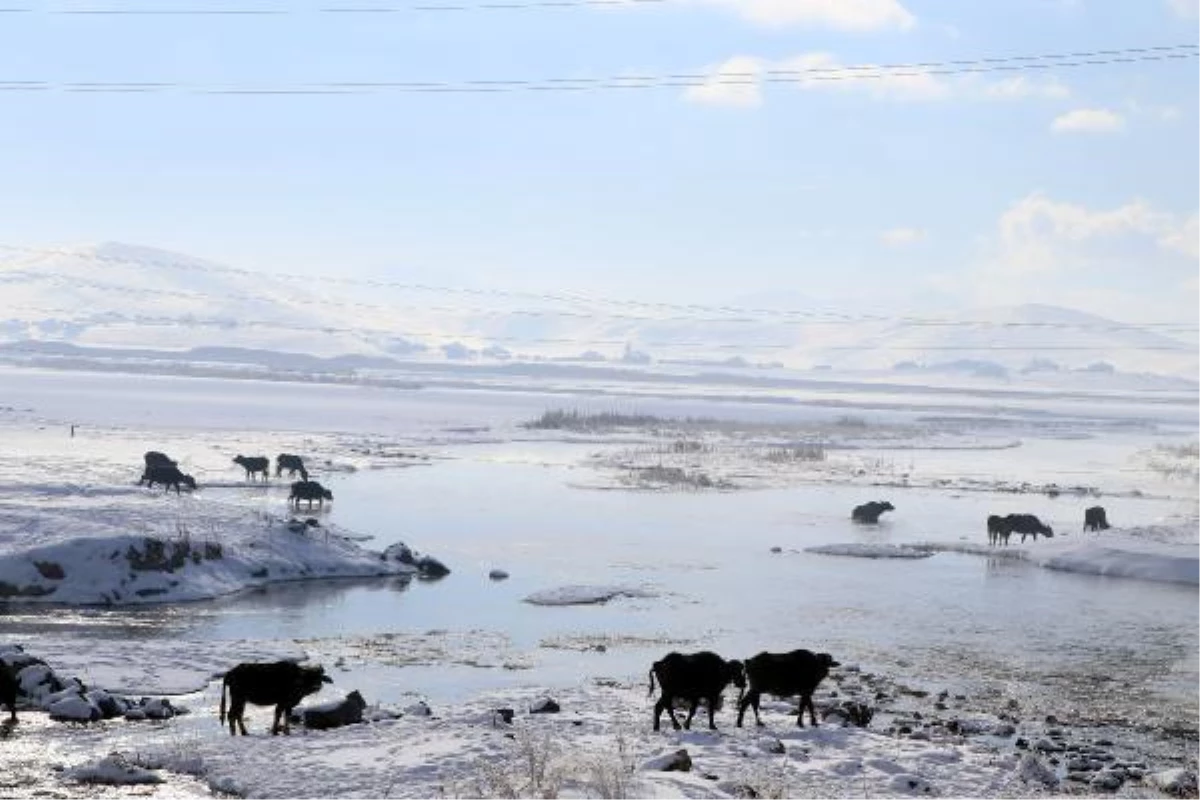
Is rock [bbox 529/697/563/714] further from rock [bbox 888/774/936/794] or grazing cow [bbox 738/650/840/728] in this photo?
rock [bbox 888/774/936/794]

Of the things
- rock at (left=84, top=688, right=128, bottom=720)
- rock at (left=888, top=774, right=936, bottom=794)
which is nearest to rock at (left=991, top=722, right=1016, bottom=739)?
rock at (left=888, top=774, right=936, bottom=794)

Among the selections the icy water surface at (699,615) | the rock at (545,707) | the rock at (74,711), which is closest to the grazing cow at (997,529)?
the icy water surface at (699,615)

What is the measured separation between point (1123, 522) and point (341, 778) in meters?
37.7

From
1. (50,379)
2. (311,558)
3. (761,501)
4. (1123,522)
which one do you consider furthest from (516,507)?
(50,379)

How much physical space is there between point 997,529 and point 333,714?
27.9 m

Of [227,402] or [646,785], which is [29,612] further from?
[227,402]

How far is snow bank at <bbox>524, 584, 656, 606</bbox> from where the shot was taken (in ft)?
93.6

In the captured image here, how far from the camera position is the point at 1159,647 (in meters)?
25.4

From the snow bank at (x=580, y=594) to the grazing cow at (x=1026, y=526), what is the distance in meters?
15.5

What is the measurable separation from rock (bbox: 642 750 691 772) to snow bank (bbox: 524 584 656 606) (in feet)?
47.0

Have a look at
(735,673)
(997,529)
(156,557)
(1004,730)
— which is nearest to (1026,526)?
(997,529)

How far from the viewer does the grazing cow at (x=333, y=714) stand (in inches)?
663

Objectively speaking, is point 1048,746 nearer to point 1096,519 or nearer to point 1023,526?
point 1023,526

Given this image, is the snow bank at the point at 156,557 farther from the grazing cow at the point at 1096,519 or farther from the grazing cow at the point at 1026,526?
the grazing cow at the point at 1096,519
